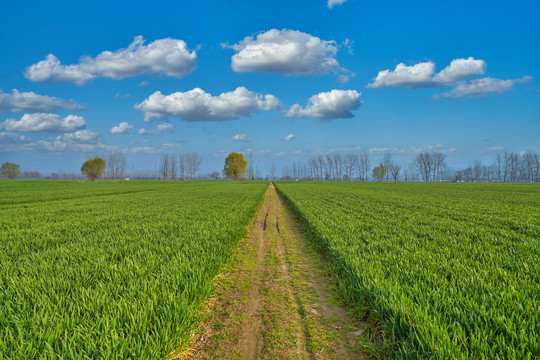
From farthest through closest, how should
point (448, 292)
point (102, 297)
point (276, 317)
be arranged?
point (276, 317)
point (448, 292)
point (102, 297)

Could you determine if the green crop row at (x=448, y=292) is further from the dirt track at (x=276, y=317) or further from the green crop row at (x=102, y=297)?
the green crop row at (x=102, y=297)

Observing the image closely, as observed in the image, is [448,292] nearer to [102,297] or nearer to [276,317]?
[276,317]

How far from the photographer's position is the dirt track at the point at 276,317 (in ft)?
11.3

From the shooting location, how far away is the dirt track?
136 inches

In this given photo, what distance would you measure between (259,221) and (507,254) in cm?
1068

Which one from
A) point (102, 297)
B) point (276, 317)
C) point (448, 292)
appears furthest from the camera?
point (276, 317)

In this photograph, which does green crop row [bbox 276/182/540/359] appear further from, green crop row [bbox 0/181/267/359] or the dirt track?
green crop row [bbox 0/181/267/359]

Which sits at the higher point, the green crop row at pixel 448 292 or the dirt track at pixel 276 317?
the green crop row at pixel 448 292

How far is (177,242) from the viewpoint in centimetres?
731

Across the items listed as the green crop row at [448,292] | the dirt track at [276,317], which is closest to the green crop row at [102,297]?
the dirt track at [276,317]

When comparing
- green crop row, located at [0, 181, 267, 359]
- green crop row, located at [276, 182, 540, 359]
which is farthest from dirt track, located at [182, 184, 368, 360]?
green crop row, located at [276, 182, 540, 359]

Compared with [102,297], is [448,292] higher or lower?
lower

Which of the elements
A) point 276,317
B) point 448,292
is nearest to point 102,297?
point 276,317

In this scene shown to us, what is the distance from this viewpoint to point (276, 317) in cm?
429
